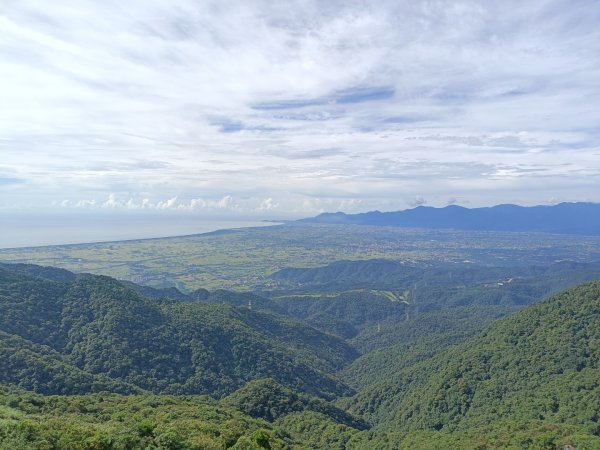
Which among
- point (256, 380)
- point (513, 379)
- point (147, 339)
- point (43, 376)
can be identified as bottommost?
point (513, 379)

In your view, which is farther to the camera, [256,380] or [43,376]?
[256,380]

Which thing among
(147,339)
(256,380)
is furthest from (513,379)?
(147,339)

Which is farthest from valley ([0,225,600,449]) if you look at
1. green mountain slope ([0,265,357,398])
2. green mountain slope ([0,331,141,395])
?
green mountain slope ([0,265,357,398])

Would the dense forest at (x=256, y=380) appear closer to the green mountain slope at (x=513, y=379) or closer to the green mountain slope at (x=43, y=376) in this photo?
the green mountain slope at (x=43, y=376)

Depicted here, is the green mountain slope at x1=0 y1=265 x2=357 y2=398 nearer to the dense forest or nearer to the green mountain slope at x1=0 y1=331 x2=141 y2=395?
the dense forest

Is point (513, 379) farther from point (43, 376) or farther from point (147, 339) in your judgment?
point (43, 376)

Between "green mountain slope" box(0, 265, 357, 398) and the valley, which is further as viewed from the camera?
"green mountain slope" box(0, 265, 357, 398)

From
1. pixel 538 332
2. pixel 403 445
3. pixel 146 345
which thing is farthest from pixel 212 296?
pixel 403 445
